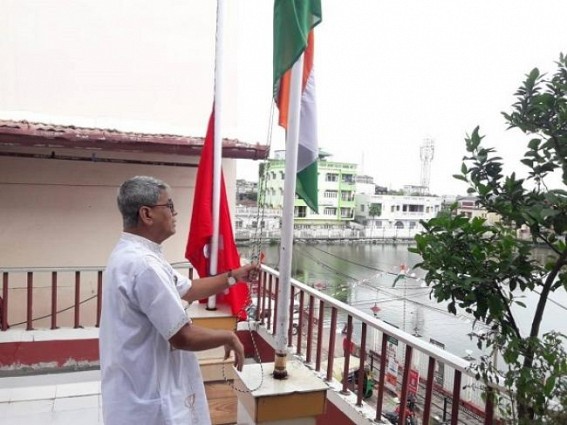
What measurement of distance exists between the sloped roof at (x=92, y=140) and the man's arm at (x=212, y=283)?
4.86 feet

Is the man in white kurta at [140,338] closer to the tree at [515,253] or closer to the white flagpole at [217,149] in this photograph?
the tree at [515,253]

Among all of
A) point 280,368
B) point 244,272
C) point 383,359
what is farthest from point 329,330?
point 244,272

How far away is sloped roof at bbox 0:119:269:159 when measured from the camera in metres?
3.59

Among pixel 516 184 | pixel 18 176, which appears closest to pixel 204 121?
pixel 18 176

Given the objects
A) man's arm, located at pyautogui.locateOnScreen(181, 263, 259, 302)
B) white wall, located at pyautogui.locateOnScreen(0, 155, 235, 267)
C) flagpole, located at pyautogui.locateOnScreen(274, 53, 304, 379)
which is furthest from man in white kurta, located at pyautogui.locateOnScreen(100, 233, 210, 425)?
white wall, located at pyautogui.locateOnScreen(0, 155, 235, 267)

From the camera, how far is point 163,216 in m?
1.68

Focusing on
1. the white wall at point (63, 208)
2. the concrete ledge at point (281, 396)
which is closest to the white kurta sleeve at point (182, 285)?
the concrete ledge at point (281, 396)

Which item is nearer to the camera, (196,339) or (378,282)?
(196,339)

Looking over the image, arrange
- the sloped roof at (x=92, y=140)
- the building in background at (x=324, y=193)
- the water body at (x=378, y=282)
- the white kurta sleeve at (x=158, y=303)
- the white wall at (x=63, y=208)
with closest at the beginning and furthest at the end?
1. the white kurta sleeve at (x=158, y=303)
2. the building in background at (x=324, y=193)
3. the water body at (x=378, y=282)
4. the sloped roof at (x=92, y=140)
5. the white wall at (x=63, y=208)

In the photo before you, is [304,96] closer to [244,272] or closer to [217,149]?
[244,272]

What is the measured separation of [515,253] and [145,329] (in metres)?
1.28

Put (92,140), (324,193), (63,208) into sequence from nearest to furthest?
(92,140)
(324,193)
(63,208)

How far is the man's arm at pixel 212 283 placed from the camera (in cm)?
207

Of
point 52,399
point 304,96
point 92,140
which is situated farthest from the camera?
point 92,140
